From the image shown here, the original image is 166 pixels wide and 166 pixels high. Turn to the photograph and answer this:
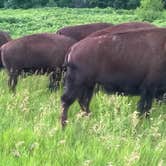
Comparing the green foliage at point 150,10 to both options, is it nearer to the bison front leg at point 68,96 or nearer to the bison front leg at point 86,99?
the bison front leg at point 86,99

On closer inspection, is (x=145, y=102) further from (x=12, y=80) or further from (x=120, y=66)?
(x=12, y=80)

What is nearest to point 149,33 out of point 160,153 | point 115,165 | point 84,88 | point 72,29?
point 84,88

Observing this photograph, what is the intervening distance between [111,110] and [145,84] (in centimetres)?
63

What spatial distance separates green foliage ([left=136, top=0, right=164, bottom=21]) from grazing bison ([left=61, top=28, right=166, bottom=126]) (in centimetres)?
3424

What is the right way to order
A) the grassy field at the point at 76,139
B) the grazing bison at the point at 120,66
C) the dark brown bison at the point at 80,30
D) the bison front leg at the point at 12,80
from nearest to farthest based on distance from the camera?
the grassy field at the point at 76,139
the grazing bison at the point at 120,66
the bison front leg at the point at 12,80
the dark brown bison at the point at 80,30

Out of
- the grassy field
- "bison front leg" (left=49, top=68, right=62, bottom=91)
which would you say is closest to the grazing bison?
the grassy field

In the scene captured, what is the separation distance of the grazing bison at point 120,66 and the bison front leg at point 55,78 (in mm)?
1817

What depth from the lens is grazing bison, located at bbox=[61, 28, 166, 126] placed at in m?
7.09

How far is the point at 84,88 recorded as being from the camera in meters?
7.29

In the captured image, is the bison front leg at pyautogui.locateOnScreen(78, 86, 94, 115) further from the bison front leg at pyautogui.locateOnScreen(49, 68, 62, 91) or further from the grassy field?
the bison front leg at pyautogui.locateOnScreen(49, 68, 62, 91)

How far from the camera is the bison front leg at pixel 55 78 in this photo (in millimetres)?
9275

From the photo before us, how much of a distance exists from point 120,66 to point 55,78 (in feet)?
8.41

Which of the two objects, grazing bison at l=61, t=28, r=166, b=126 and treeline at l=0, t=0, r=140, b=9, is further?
treeline at l=0, t=0, r=140, b=9

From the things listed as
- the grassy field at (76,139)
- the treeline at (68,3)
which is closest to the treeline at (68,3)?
the treeline at (68,3)
